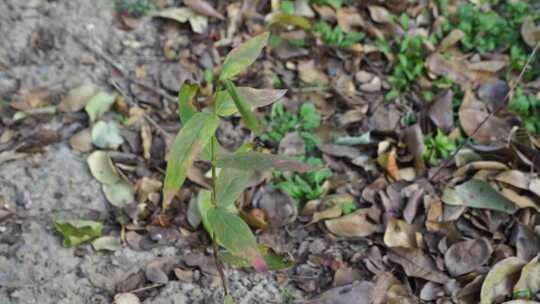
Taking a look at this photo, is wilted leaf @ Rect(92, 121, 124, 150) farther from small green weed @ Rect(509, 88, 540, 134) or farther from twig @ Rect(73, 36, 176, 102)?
small green weed @ Rect(509, 88, 540, 134)

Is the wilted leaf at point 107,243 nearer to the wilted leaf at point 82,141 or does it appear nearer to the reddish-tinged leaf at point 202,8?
the wilted leaf at point 82,141

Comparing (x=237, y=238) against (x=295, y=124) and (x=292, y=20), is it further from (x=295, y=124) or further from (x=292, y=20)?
(x=292, y=20)

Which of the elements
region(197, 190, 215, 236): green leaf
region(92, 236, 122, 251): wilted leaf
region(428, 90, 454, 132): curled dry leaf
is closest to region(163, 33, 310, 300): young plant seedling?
region(197, 190, 215, 236): green leaf

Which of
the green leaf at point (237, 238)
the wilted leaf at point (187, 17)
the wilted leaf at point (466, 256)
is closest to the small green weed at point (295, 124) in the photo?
the wilted leaf at point (187, 17)

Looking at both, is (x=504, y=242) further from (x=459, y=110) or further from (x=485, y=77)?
(x=485, y=77)

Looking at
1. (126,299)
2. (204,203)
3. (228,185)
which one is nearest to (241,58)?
(228,185)

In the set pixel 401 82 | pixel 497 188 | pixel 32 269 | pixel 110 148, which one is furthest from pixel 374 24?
pixel 32 269
